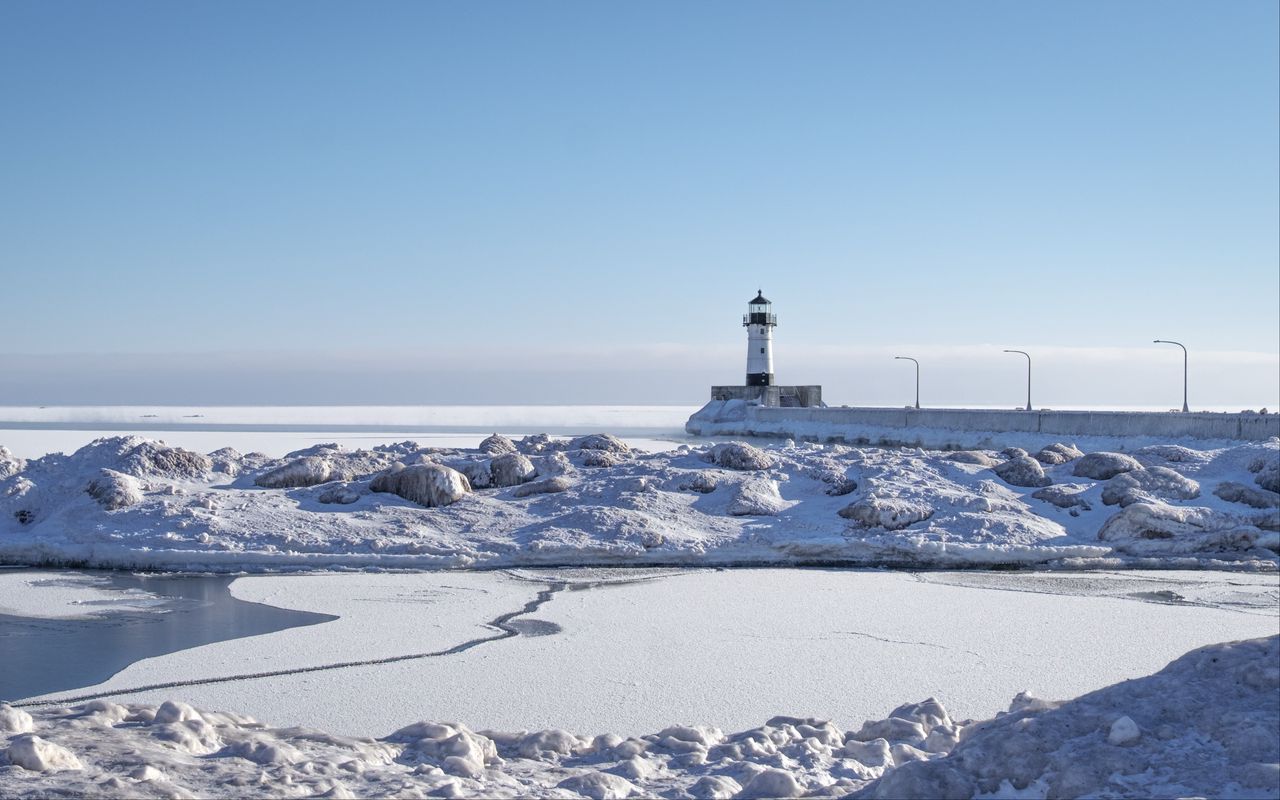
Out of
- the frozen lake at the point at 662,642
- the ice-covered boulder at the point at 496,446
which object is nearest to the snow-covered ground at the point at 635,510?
the frozen lake at the point at 662,642

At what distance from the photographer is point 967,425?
3994 cm

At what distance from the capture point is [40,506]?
41.8 ft

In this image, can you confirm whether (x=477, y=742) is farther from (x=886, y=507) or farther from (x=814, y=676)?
(x=886, y=507)

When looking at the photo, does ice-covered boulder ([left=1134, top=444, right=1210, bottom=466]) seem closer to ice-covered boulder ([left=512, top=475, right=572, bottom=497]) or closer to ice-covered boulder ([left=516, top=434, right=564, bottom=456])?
ice-covered boulder ([left=512, top=475, right=572, bottom=497])

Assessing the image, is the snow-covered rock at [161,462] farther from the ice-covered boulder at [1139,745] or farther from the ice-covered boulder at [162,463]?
the ice-covered boulder at [1139,745]

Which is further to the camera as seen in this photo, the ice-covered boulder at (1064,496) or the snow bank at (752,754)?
the ice-covered boulder at (1064,496)

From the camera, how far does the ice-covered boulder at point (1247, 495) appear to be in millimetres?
12266

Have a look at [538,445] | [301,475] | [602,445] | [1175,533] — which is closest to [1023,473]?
[1175,533]

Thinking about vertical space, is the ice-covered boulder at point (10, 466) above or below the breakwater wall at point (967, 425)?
below

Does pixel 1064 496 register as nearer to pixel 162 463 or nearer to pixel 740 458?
pixel 740 458

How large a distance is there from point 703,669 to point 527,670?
105 centimetres

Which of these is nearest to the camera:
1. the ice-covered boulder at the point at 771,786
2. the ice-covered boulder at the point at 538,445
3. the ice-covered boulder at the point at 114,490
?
the ice-covered boulder at the point at 771,786

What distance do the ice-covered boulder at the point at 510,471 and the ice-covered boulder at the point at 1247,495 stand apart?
8.29 metres

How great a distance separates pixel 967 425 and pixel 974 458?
26024 millimetres
